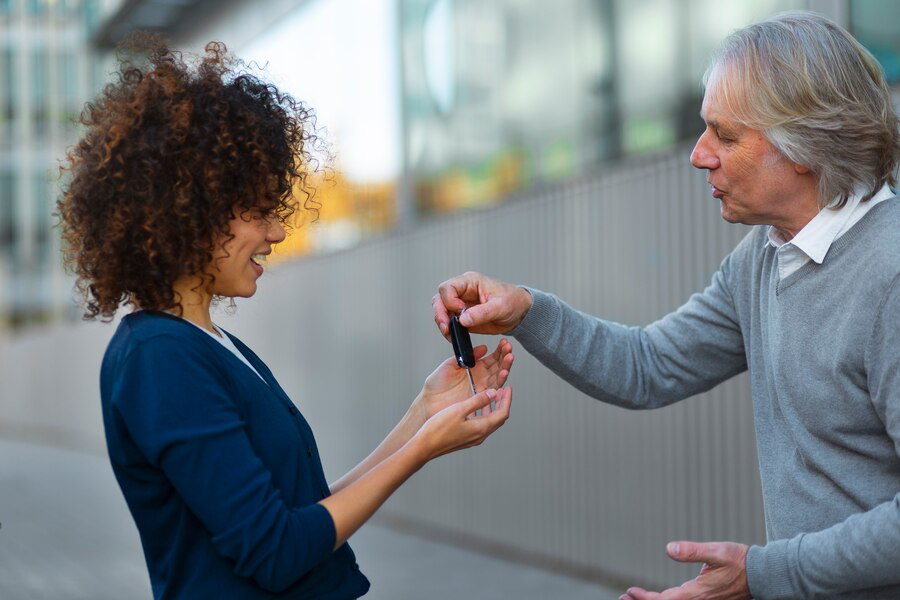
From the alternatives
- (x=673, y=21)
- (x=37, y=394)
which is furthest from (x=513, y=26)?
(x=37, y=394)

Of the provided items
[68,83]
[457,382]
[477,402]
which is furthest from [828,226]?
[68,83]

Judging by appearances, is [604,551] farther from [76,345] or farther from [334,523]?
[76,345]

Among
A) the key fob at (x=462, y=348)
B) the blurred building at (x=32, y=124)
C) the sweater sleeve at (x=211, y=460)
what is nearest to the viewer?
the sweater sleeve at (x=211, y=460)

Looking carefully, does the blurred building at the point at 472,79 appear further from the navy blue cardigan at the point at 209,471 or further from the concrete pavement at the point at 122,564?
the concrete pavement at the point at 122,564

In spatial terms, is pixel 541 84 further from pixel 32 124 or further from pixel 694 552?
pixel 32 124

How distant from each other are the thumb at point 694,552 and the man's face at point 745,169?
65cm

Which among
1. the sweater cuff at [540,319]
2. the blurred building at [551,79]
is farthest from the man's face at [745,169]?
the blurred building at [551,79]

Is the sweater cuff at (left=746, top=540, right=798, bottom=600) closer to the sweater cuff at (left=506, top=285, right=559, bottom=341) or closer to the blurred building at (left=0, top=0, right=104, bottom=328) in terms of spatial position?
the sweater cuff at (left=506, top=285, right=559, bottom=341)

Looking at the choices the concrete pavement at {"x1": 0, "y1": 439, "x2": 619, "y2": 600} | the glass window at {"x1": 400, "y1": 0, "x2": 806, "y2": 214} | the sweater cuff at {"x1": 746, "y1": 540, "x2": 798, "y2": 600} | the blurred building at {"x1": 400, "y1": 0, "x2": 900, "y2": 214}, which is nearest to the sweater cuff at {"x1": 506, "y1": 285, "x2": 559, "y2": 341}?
the sweater cuff at {"x1": 746, "y1": 540, "x2": 798, "y2": 600}

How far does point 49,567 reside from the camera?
24.4ft

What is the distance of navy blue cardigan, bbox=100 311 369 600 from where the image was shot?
67.1 inches

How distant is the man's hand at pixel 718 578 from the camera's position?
1.89m

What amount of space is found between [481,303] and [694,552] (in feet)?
2.44

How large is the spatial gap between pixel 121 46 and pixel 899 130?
5.35ft
